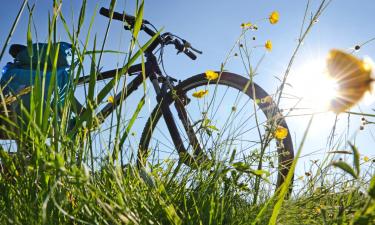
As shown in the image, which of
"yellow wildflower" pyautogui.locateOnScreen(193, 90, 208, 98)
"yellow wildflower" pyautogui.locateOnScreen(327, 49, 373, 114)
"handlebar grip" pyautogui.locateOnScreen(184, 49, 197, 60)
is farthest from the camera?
"handlebar grip" pyautogui.locateOnScreen(184, 49, 197, 60)

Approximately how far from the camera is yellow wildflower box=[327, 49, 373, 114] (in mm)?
353

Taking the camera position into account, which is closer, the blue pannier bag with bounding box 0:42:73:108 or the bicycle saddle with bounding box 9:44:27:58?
the blue pannier bag with bounding box 0:42:73:108

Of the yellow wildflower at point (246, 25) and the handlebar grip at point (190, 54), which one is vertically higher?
the handlebar grip at point (190, 54)

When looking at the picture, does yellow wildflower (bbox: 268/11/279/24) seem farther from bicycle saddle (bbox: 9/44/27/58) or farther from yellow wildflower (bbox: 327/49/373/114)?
bicycle saddle (bbox: 9/44/27/58)

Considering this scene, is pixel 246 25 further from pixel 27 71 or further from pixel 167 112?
pixel 27 71

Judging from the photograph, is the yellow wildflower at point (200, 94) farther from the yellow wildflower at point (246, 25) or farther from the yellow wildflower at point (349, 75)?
the yellow wildflower at point (349, 75)

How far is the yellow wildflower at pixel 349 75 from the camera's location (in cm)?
35

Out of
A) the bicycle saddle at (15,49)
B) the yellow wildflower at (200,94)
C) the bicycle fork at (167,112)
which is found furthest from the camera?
the bicycle saddle at (15,49)

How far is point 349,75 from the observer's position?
38cm

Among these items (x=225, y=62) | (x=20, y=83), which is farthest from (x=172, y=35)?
(x=225, y=62)

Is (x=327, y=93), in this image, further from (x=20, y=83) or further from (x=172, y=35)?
(x=20, y=83)

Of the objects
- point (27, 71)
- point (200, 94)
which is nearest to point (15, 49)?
point (27, 71)

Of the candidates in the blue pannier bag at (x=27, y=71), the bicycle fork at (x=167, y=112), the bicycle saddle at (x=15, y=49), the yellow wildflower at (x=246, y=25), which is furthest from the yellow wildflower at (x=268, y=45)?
the bicycle saddle at (x=15, y=49)

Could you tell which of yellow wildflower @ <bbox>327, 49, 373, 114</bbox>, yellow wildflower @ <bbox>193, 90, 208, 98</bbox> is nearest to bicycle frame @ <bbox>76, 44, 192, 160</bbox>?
yellow wildflower @ <bbox>193, 90, 208, 98</bbox>
